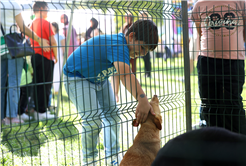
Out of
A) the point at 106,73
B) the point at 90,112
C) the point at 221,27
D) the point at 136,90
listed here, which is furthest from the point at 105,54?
the point at 221,27

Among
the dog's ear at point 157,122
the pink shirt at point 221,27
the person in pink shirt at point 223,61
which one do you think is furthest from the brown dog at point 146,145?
the pink shirt at point 221,27

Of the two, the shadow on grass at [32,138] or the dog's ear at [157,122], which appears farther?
the dog's ear at [157,122]

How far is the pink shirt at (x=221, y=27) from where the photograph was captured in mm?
3346

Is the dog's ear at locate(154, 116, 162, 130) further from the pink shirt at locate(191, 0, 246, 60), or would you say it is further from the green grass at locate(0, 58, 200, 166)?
the pink shirt at locate(191, 0, 246, 60)

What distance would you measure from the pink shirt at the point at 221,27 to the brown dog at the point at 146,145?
134 cm

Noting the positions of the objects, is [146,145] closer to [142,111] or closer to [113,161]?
[142,111]

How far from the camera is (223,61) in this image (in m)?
3.51

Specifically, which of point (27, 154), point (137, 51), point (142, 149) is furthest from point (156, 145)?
point (27, 154)

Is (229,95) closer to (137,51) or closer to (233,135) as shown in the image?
(137,51)

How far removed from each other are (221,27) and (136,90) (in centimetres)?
150

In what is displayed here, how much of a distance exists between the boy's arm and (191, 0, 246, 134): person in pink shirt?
3.99 feet

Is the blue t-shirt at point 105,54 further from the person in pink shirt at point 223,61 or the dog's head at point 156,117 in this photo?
the person in pink shirt at point 223,61

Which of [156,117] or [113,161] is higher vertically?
[156,117]

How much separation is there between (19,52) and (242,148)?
2198mm
